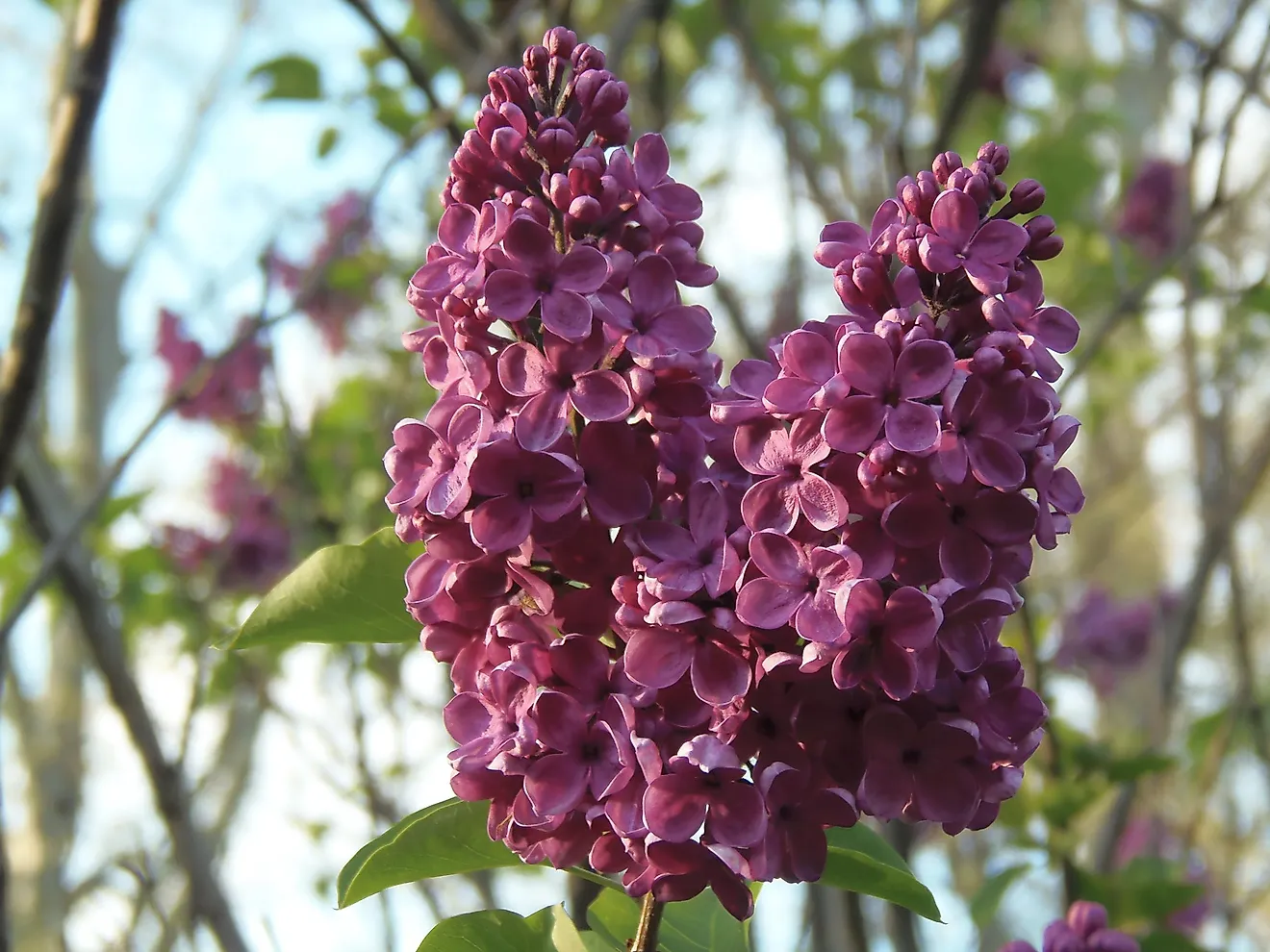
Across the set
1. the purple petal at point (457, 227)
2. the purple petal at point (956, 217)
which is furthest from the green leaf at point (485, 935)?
the purple petal at point (956, 217)

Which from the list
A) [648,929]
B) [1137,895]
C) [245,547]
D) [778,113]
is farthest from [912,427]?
[245,547]

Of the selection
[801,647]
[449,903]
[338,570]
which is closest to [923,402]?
[801,647]

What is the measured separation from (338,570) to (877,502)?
21.1 inches

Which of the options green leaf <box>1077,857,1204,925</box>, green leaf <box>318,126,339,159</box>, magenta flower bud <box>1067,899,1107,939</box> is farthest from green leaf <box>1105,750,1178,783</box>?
green leaf <box>318,126,339,159</box>

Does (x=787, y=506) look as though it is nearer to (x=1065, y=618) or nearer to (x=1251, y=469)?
(x=1251, y=469)

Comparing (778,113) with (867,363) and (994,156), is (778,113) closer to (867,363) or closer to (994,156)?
(994,156)

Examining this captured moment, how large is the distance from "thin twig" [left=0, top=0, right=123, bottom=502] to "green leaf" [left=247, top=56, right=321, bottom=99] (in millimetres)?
1445

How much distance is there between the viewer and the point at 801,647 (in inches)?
36.0

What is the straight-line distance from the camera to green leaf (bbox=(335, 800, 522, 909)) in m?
1.06

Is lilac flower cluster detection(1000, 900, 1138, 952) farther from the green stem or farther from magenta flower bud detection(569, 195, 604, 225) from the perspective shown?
magenta flower bud detection(569, 195, 604, 225)

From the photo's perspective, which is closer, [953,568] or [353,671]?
[953,568]

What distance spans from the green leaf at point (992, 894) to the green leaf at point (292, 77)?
2.50m

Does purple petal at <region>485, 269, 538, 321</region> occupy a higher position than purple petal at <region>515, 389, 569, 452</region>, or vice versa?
purple petal at <region>485, 269, 538, 321</region>

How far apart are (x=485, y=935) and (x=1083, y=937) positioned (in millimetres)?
795
